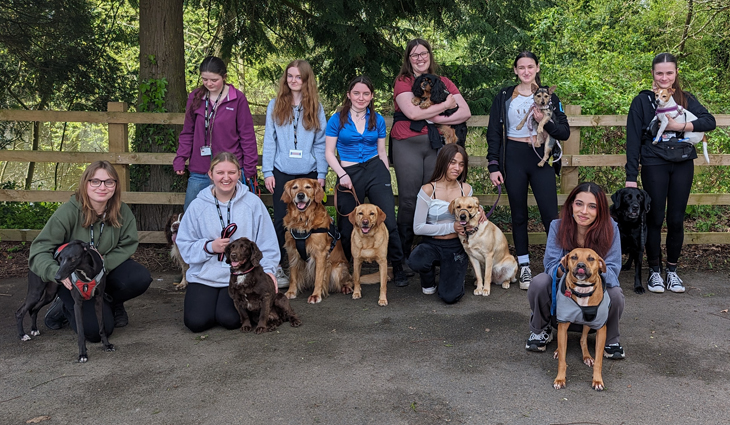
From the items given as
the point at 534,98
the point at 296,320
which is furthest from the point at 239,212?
the point at 534,98

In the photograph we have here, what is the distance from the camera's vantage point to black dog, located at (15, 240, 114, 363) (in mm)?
3602

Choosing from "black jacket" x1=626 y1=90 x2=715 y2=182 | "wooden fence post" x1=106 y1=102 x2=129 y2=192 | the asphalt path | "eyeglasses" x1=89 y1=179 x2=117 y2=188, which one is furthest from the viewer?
"wooden fence post" x1=106 y1=102 x2=129 y2=192

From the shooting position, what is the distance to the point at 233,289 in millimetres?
4059

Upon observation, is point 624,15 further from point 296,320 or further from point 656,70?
point 296,320

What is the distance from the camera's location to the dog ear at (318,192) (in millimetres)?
4945

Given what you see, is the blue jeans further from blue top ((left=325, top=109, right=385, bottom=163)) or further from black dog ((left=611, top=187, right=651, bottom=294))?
black dog ((left=611, top=187, right=651, bottom=294))

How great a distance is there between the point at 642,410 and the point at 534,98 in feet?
9.36

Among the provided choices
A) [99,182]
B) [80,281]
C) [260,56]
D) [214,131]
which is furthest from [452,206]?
[260,56]

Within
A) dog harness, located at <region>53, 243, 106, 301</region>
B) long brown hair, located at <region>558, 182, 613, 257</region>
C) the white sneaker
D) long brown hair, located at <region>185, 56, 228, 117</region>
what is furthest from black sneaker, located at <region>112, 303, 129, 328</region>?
long brown hair, located at <region>558, 182, 613, 257</region>

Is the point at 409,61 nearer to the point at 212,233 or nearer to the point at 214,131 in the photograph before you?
the point at 214,131

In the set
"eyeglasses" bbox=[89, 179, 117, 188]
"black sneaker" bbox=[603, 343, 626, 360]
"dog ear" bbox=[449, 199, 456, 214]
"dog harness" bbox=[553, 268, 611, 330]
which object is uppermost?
"eyeglasses" bbox=[89, 179, 117, 188]

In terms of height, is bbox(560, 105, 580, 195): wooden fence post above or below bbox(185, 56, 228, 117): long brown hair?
below

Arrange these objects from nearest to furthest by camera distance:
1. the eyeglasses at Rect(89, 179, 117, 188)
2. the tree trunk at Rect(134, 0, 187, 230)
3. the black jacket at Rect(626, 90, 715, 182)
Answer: the eyeglasses at Rect(89, 179, 117, 188) → the black jacket at Rect(626, 90, 715, 182) → the tree trunk at Rect(134, 0, 187, 230)

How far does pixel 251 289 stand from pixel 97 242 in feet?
3.79
